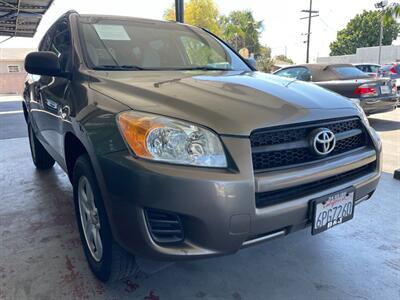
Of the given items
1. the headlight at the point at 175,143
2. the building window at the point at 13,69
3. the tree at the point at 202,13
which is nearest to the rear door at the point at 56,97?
the headlight at the point at 175,143

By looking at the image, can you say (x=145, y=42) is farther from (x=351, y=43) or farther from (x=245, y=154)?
(x=351, y=43)

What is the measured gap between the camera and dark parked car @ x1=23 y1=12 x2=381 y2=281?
1.43 metres

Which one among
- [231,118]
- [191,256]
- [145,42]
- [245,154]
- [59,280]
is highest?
[145,42]

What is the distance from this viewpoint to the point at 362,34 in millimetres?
47438

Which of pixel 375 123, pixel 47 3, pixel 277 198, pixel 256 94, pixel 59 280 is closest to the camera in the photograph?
pixel 277 198

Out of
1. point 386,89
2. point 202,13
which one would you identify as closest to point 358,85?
point 386,89

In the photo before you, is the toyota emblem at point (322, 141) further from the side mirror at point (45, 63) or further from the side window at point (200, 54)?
the side mirror at point (45, 63)

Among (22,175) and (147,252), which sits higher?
(147,252)

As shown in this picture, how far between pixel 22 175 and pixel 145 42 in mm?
2358

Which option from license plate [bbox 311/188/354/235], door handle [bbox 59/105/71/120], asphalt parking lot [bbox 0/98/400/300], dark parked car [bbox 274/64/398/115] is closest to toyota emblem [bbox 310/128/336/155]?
license plate [bbox 311/188/354/235]

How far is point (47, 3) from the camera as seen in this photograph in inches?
416

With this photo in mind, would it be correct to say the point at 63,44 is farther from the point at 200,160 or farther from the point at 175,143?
the point at 200,160

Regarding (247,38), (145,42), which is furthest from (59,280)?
(247,38)

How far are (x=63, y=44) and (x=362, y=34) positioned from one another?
5263 centimetres
